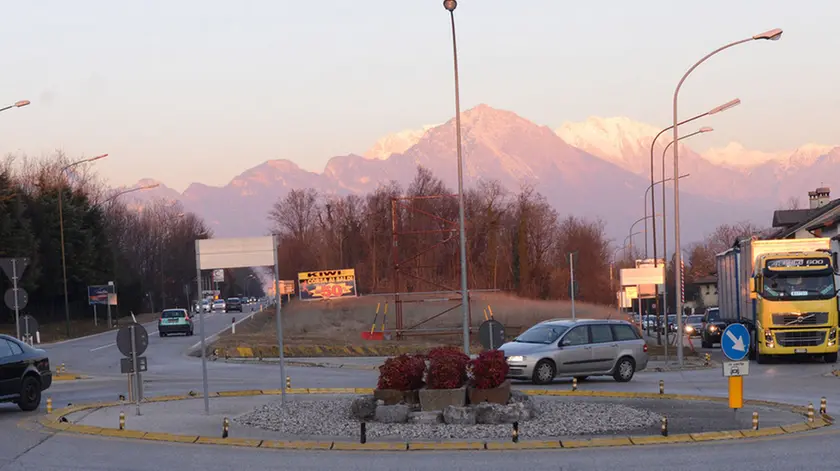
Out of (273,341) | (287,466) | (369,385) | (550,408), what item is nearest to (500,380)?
(550,408)

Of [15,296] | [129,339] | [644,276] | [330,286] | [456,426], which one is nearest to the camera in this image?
[456,426]

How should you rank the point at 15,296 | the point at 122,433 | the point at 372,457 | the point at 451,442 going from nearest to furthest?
the point at 372,457
the point at 451,442
the point at 122,433
the point at 15,296

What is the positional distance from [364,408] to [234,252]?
3450 millimetres

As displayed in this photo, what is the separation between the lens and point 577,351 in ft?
91.6

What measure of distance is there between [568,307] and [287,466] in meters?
58.6

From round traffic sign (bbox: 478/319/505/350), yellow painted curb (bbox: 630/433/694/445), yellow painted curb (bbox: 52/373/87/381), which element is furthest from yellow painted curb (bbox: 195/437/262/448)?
yellow painted curb (bbox: 52/373/87/381)

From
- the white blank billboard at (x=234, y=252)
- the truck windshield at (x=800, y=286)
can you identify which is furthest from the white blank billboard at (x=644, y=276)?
the white blank billboard at (x=234, y=252)

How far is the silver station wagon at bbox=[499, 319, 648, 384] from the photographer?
89.9ft

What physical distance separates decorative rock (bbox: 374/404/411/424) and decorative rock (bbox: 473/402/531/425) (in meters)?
1.11

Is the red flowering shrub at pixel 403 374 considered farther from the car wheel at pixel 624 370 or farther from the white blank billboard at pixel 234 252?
the car wheel at pixel 624 370

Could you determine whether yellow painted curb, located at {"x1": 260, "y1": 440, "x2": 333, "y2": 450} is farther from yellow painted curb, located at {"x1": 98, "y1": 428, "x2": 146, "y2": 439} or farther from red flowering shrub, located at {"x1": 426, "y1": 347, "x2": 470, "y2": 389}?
red flowering shrub, located at {"x1": 426, "y1": 347, "x2": 470, "y2": 389}

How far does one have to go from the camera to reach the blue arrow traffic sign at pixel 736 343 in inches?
669

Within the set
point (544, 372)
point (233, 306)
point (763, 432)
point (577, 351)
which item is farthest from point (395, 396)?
point (233, 306)

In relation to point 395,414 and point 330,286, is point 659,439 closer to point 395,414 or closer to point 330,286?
point 395,414
